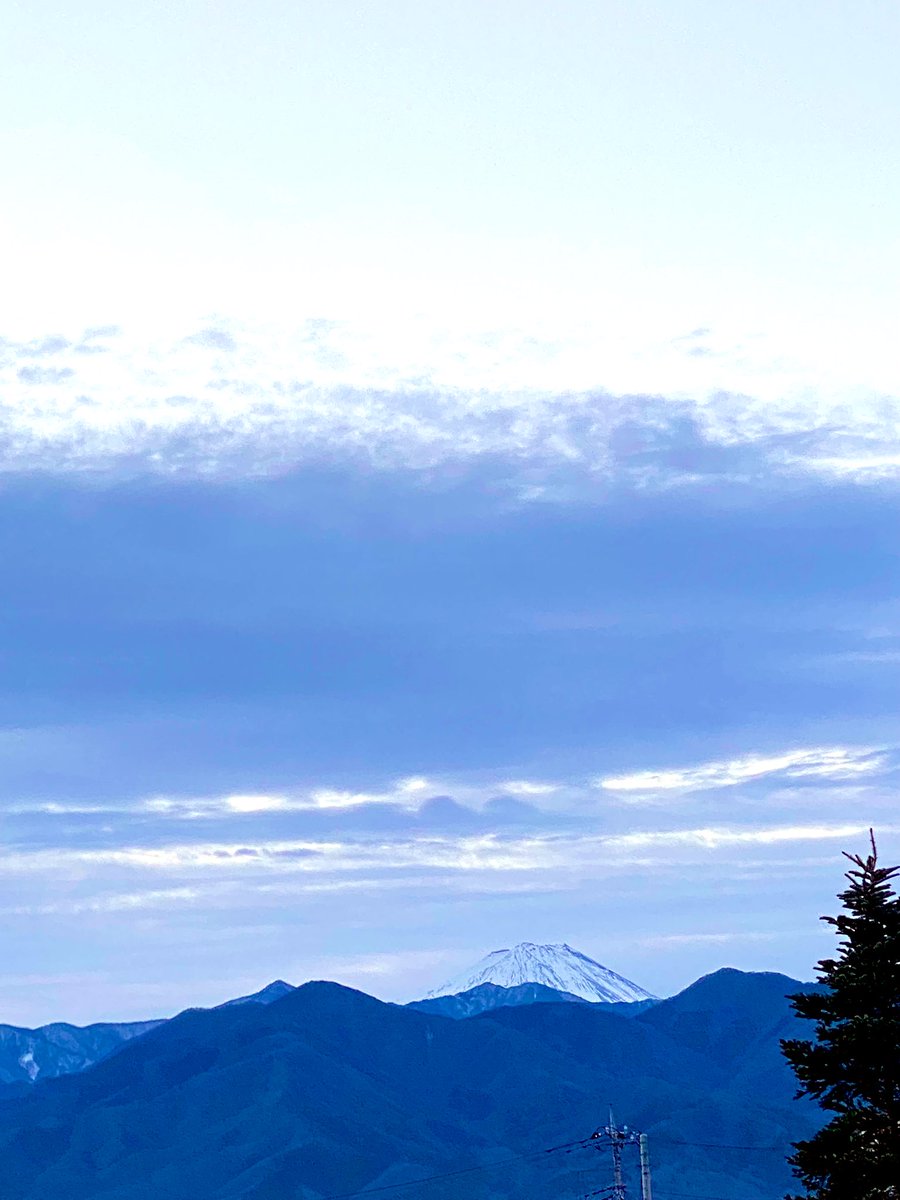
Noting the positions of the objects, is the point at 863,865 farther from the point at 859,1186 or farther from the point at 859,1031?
the point at 859,1186

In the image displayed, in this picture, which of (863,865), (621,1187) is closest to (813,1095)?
(863,865)

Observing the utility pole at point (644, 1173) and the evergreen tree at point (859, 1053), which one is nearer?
the evergreen tree at point (859, 1053)

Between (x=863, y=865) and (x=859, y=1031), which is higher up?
(x=863, y=865)

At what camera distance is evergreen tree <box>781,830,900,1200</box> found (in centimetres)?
3147

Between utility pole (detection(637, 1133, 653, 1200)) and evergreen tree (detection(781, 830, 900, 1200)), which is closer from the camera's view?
evergreen tree (detection(781, 830, 900, 1200))

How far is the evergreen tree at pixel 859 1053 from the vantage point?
3147 cm

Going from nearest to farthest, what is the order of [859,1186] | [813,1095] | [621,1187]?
1. [859,1186]
2. [813,1095]
3. [621,1187]

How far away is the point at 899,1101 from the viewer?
32250 mm

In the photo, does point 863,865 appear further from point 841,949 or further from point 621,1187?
point 621,1187

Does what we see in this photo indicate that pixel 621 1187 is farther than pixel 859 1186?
Yes

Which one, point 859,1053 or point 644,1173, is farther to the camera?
point 644,1173

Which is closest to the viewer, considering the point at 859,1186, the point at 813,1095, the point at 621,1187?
the point at 859,1186

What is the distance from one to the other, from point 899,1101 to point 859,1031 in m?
1.68

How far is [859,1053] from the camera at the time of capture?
32.1 metres
